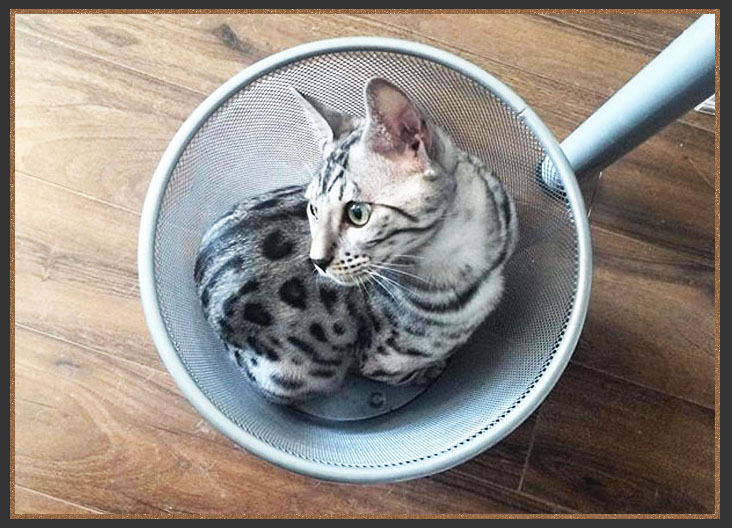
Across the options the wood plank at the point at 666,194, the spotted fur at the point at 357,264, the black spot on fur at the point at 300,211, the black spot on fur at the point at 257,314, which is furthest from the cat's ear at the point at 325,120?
the wood plank at the point at 666,194

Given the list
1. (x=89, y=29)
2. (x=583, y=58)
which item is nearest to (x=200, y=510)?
(x=89, y=29)

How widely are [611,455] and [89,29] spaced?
110 centimetres

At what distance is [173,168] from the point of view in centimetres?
88

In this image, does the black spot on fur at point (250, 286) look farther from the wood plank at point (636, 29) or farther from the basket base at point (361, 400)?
the wood plank at point (636, 29)

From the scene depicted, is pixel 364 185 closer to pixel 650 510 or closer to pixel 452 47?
pixel 452 47

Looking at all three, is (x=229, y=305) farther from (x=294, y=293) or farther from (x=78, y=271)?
(x=78, y=271)

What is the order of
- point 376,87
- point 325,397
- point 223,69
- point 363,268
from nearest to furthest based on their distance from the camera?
1. point 376,87
2. point 363,268
3. point 325,397
4. point 223,69

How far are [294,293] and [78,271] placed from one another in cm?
46

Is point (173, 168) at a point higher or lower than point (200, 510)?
higher

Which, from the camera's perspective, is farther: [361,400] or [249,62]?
[249,62]

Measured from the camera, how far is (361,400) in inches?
43.4

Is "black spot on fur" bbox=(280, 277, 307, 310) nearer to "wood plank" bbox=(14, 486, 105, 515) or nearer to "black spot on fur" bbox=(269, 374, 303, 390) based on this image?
"black spot on fur" bbox=(269, 374, 303, 390)

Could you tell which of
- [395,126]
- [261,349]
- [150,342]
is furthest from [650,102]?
[150,342]

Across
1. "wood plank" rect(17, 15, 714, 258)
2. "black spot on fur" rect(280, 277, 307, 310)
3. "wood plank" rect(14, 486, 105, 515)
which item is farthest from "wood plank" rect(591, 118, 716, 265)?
"wood plank" rect(14, 486, 105, 515)
